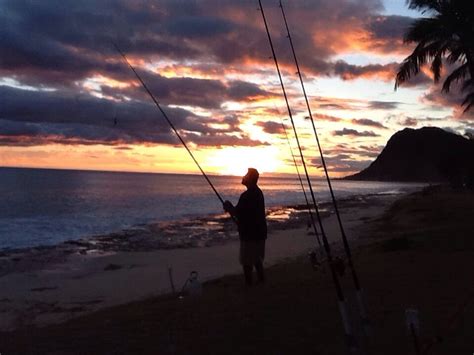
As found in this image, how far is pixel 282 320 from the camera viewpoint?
6.48 meters

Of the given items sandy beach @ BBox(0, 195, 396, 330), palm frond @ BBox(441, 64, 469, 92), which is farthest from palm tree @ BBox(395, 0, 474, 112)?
sandy beach @ BBox(0, 195, 396, 330)

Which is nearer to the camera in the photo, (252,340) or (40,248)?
(252,340)

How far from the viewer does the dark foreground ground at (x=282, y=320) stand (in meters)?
5.55

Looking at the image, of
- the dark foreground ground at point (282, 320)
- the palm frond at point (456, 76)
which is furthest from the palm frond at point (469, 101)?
the dark foreground ground at point (282, 320)

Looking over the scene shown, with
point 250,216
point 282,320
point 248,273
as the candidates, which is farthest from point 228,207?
point 282,320

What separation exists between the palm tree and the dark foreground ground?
797cm

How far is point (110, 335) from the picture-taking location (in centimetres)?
628

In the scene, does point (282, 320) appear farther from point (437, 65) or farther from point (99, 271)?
point (437, 65)

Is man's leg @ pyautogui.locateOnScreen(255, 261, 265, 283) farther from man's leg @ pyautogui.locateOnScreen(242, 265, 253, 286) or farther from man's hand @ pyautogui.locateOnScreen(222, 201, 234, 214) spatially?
man's hand @ pyautogui.locateOnScreen(222, 201, 234, 214)

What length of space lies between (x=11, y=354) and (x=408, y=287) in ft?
17.6

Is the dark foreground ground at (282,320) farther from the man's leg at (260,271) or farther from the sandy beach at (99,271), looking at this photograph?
the sandy beach at (99,271)

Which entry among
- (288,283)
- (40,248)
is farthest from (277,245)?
(288,283)

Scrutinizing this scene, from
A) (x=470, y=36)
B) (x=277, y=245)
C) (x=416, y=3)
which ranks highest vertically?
(x=416, y=3)

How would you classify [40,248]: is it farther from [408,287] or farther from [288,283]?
[408,287]
